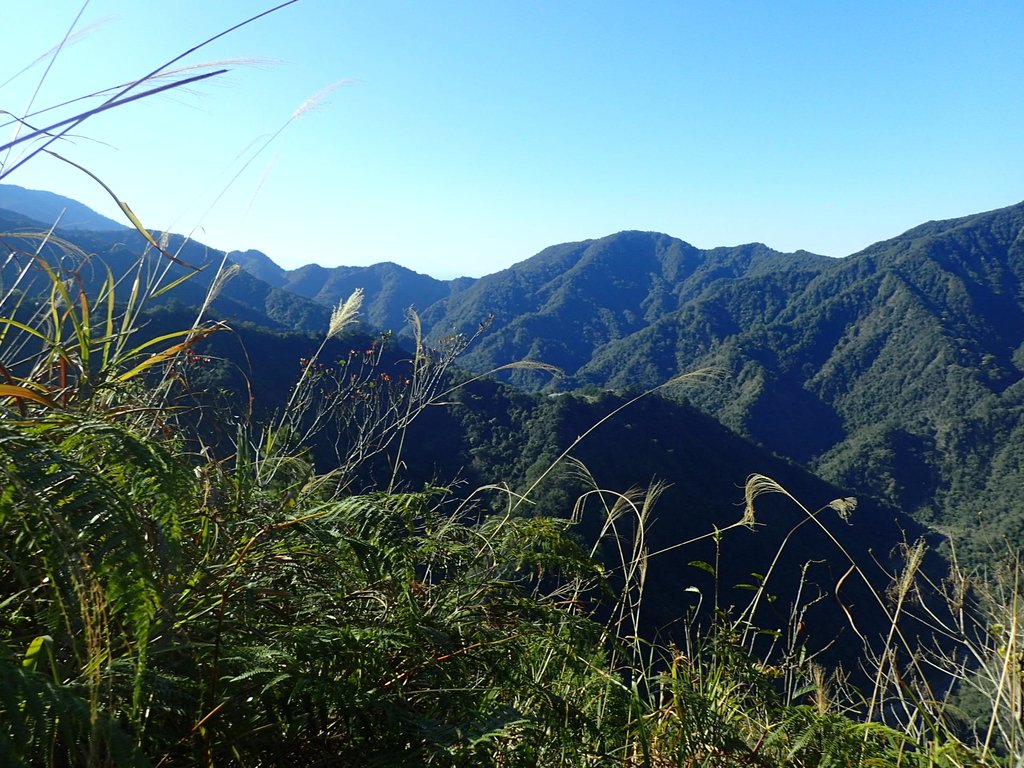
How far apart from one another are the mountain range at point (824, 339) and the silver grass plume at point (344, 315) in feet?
104

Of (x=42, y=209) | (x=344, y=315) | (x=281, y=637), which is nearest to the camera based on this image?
(x=281, y=637)

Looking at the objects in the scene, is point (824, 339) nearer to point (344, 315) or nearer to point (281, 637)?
point (344, 315)

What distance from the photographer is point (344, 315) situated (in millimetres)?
2648

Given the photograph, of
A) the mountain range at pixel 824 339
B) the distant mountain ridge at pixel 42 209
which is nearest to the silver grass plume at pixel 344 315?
the distant mountain ridge at pixel 42 209

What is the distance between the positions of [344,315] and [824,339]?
92.5m

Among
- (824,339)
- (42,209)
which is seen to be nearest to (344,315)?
(42,209)

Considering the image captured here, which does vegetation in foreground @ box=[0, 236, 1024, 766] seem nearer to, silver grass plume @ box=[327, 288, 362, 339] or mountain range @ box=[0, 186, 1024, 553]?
silver grass plume @ box=[327, 288, 362, 339]

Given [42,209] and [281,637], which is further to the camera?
[42,209]

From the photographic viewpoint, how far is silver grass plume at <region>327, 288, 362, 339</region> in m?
2.60

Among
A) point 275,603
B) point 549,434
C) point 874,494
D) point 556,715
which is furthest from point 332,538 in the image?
point 874,494

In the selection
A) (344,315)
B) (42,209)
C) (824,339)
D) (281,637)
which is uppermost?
(42,209)

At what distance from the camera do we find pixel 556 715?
3.82 feet

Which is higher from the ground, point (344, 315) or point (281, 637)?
point (344, 315)

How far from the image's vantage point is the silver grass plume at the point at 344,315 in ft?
8.55
